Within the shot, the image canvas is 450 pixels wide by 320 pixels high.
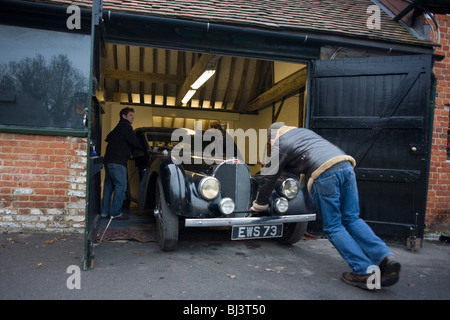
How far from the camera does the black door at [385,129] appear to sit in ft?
16.2

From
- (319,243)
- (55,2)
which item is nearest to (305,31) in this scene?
(319,243)

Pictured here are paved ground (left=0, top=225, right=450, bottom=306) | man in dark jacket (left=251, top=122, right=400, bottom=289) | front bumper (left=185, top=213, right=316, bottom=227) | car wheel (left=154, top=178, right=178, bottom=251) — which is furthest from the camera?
car wheel (left=154, top=178, right=178, bottom=251)

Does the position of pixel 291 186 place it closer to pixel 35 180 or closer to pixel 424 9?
pixel 35 180

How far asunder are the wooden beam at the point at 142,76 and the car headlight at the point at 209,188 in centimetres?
727

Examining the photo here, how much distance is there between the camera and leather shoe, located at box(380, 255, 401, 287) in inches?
118

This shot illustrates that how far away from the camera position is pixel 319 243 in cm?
489

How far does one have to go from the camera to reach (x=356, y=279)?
3236mm

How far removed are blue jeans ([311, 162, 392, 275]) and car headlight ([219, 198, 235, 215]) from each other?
91 cm

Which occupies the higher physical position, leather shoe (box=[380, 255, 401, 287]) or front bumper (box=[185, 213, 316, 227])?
front bumper (box=[185, 213, 316, 227])

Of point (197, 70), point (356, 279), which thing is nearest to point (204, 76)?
point (197, 70)

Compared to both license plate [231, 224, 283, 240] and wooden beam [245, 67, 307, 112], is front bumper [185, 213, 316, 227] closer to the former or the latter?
license plate [231, 224, 283, 240]

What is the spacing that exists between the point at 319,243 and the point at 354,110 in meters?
2.12

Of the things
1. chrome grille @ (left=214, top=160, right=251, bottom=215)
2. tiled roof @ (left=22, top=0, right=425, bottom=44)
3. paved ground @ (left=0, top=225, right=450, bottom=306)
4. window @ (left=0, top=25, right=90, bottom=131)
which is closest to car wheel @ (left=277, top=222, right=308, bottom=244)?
A: paved ground @ (left=0, top=225, right=450, bottom=306)
